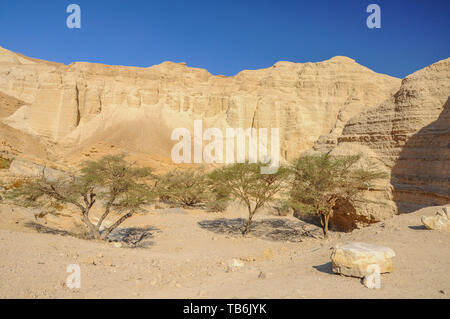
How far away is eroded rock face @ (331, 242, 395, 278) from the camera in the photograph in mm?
4672

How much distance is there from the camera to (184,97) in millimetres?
60281

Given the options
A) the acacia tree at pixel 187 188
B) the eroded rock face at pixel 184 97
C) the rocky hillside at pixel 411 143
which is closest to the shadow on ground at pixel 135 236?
the acacia tree at pixel 187 188

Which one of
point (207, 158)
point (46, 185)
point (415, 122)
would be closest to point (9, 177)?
point (46, 185)

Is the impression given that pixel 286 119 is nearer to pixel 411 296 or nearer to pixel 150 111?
pixel 150 111

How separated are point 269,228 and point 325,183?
4470mm

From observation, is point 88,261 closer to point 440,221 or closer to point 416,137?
point 440,221

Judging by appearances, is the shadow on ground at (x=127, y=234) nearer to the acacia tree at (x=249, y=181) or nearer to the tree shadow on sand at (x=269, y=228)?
the tree shadow on sand at (x=269, y=228)

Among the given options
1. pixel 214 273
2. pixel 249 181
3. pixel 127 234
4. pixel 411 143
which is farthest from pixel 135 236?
pixel 411 143

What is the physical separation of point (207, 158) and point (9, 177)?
102 ft

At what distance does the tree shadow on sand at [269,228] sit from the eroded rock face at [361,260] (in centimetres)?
901

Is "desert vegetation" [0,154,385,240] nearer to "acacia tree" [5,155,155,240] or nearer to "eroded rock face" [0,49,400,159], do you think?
"acacia tree" [5,155,155,240]

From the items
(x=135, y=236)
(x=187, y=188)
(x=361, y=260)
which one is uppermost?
(x=361, y=260)

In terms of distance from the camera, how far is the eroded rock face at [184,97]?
50.1 meters
